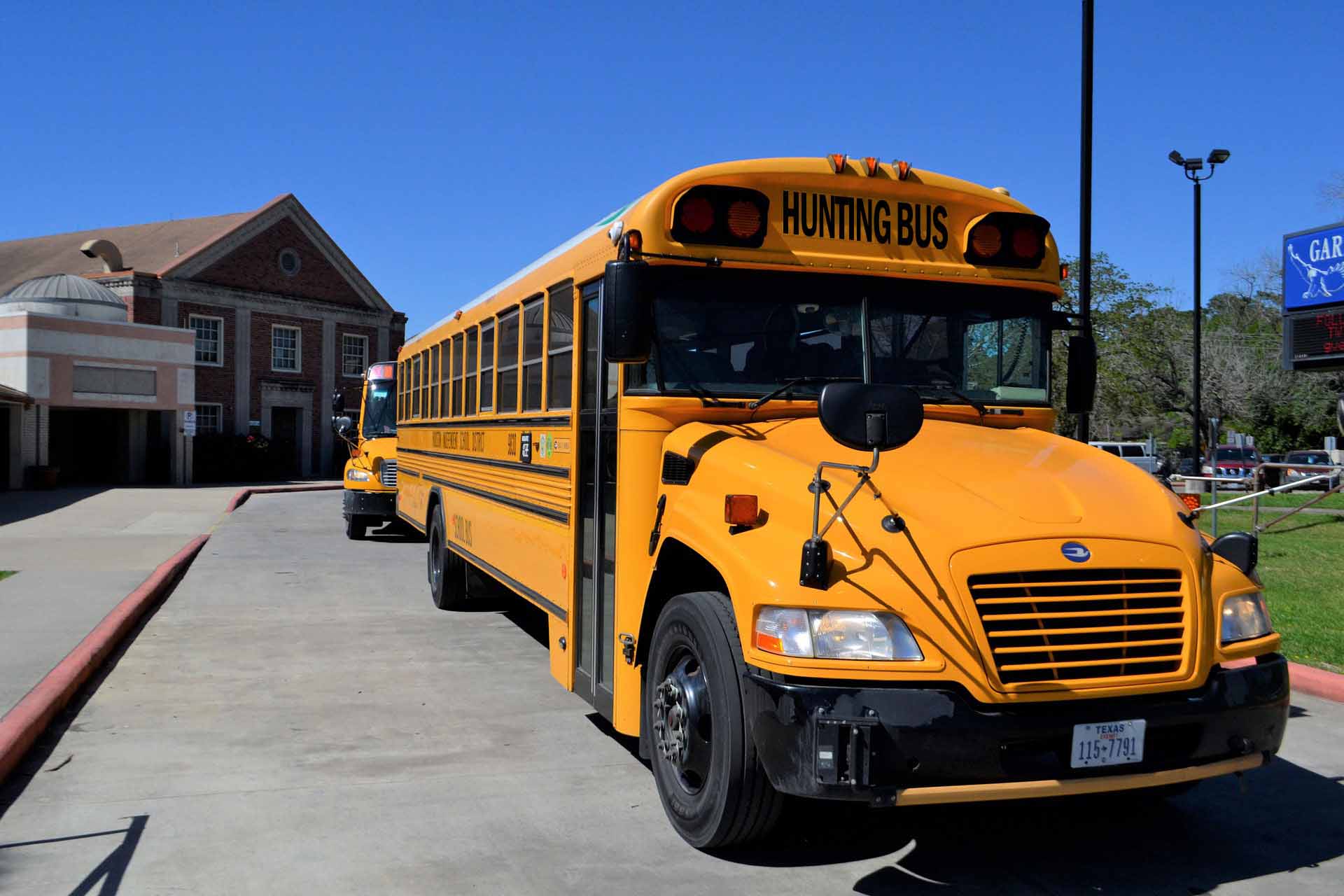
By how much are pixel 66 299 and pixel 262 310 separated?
7747 mm

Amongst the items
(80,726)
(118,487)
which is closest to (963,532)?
(80,726)

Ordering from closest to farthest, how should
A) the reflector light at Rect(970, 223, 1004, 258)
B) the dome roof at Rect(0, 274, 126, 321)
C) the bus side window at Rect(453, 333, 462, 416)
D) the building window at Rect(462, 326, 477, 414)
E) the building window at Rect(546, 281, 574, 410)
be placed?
the reflector light at Rect(970, 223, 1004, 258) → the building window at Rect(546, 281, 574, 410) → the building window at Rect(462, 326, 477, 414) → the bus side window at Rect(453, 333, 462, 416) → the dome roof at Rect(0, 274, 126, 321)

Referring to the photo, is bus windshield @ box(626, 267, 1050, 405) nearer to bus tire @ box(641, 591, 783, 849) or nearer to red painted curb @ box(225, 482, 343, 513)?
bus tire @ box(641, 591, 783, 849)

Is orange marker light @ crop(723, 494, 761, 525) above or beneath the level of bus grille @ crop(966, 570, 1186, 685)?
above

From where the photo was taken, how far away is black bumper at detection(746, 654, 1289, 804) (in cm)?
348

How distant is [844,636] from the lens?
11.7 feet

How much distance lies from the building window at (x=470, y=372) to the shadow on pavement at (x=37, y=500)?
47.2ft

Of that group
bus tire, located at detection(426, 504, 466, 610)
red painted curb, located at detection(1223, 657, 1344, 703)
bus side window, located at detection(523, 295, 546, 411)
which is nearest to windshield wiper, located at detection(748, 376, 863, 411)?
bus side window, located at detection(523, 295, 546, 411)

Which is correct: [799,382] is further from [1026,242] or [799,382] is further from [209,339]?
[209,339]

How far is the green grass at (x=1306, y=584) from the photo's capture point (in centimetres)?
793

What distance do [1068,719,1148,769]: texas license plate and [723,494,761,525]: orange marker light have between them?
1210 millimetres

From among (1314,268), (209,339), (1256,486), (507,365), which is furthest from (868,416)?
(209,339)

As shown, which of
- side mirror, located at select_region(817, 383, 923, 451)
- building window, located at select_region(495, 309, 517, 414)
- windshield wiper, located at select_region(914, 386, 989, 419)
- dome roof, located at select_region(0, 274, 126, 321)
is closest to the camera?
side mirror, located at select_region(817, 383, 923, 451)

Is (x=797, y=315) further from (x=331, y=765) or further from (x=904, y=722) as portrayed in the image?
(x=331, y=765)
